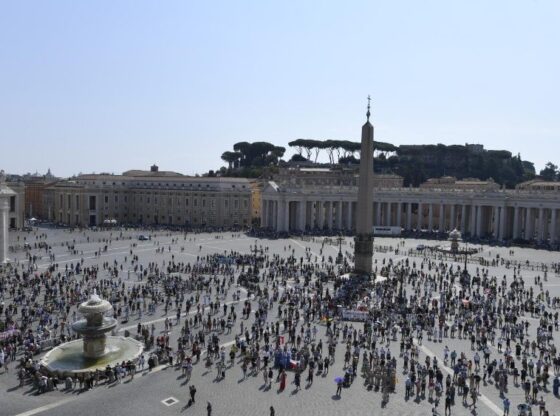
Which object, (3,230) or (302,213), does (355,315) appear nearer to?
(3,230)

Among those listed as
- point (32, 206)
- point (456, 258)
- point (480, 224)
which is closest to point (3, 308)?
point (456, 258)

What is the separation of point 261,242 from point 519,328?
3557cm

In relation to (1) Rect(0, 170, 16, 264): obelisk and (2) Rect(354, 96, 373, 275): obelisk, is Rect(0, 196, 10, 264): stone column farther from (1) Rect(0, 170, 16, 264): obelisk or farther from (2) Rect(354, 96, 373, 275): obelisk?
(2) Rect(354, 96, 373, 275): obelisk

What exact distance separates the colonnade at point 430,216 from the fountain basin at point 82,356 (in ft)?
158

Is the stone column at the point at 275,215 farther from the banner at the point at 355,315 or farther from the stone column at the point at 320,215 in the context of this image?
the banner at the point at 355,315

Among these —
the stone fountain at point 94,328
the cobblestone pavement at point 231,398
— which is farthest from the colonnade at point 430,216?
the stone fountain at point 94,328

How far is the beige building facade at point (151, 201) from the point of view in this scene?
75188mm

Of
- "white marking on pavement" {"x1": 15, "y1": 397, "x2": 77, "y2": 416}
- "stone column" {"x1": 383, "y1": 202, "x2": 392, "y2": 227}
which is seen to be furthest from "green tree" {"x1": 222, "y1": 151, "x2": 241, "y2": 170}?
"white marking on pavement" {"x1": 15, "y1": 397, "x2": 77, "y2": 416}

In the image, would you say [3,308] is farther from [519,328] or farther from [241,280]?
[519,328]

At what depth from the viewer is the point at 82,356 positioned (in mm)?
18859

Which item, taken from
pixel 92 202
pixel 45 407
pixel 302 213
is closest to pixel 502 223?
pixel 302 213

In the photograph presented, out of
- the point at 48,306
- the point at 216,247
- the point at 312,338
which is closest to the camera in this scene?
the point at 312,338

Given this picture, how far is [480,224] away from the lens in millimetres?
63469

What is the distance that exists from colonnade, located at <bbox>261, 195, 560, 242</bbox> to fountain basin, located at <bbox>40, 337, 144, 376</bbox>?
→ 48163mm
